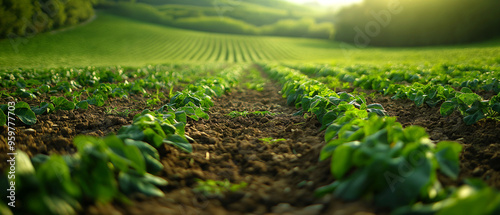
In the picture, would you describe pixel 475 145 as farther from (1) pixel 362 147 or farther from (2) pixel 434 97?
(1) pixel 362 147

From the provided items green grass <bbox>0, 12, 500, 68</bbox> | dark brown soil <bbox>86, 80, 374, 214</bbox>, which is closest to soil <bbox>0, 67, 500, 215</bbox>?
dark brown soil <bbox>86, 80, 374, 214</bbox>

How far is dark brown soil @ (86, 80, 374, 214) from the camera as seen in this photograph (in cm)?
182

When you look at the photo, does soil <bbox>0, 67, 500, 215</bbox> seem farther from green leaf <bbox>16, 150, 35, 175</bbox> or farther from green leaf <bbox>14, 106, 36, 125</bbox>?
green leaf <bbox>16, 150, 35, 175</bbox>

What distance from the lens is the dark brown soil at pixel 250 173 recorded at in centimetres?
182

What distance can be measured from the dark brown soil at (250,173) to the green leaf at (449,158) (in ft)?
1.76

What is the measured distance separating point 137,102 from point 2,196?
487 centimetres

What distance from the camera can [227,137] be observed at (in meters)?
3.75

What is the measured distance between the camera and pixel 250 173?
103 inches

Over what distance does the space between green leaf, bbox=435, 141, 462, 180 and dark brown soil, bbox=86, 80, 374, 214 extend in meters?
0.54

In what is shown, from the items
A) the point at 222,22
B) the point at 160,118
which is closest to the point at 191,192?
the point at 160,118

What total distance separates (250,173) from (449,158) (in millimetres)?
1609

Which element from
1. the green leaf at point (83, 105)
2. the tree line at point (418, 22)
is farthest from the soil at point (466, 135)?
the tree line at point (418, 22)

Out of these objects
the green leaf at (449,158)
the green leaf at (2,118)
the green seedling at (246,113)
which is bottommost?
the green leaf at (2,118)

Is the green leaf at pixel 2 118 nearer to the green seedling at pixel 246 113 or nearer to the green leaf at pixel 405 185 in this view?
the green seedling at pixel 246 113
